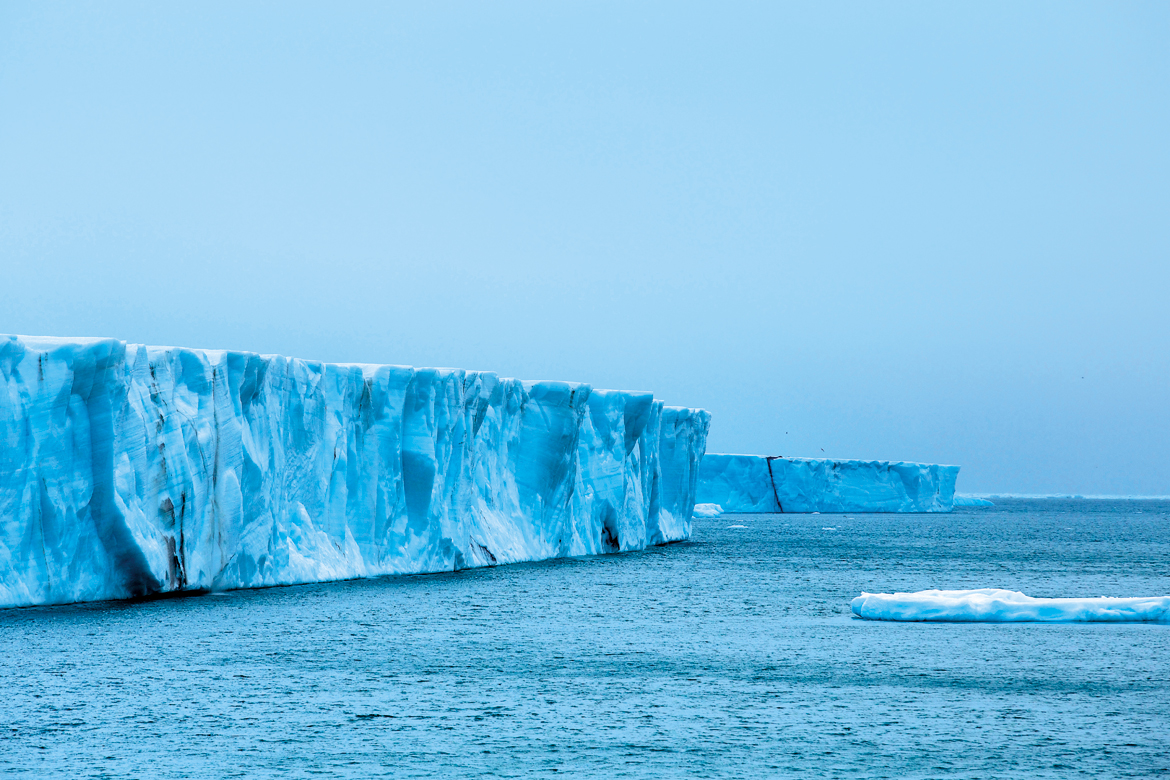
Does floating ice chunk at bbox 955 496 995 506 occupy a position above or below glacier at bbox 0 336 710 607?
below

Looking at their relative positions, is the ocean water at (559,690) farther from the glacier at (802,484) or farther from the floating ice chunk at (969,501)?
the floating ice chunk at (969,501)

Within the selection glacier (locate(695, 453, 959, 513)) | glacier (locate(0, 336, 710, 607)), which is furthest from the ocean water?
glacier (locate(695, 453, 959, 513))

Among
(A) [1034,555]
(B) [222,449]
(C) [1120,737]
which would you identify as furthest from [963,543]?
(C) [1120,737]

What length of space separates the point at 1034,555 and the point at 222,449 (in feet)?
46.8

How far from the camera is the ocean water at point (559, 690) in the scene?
4723 mm

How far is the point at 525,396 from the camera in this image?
17.5 m

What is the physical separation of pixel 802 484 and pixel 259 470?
→ 110 ft

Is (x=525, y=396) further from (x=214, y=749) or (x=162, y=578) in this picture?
(x=214, y=749)

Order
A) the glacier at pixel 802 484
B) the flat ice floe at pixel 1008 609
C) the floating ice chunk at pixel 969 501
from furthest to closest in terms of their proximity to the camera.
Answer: the floating ice chunk at pixel 969 501
the glacier at pixel 802 484
the flat ice floe at pixel 1008 609

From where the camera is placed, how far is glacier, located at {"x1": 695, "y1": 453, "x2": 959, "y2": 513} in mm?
42875

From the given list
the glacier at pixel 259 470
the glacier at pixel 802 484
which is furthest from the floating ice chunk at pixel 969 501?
the glacier at pixel 259 470

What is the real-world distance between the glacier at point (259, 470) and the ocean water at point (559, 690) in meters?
0.58

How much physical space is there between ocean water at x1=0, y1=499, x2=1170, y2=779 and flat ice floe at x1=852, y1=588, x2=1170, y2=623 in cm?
23

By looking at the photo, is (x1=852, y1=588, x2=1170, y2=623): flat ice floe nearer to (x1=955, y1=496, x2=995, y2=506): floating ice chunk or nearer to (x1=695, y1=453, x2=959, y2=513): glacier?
(x1=695, y1=453, x2=959, y2=513): glacier
